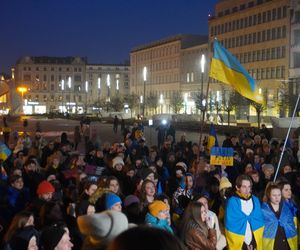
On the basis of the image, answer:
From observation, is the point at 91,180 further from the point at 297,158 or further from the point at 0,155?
the point at 297,158

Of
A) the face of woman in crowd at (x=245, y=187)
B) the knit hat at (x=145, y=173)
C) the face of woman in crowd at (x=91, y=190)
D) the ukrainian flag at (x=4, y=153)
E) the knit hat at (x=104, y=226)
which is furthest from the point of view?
the ukrainian flag at (x=4, y=153)

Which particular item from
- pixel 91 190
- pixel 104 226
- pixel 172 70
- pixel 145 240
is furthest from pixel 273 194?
pixel 172 70

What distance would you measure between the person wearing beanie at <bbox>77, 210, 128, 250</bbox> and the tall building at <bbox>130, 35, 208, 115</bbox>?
299ft

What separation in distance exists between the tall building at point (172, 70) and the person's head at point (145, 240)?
9188 centimetres

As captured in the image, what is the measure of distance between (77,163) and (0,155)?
3.03 m

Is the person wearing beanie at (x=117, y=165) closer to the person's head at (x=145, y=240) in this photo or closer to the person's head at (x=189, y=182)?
the person's head at (x=189, y=182)

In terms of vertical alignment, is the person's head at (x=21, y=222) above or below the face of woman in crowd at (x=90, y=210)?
above

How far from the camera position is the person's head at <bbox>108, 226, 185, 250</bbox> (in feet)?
6.97

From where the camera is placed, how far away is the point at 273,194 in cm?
688

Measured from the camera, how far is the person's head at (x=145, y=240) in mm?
2123

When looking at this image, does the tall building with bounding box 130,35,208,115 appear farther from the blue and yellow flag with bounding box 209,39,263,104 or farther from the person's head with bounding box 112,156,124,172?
the blue and yellow flag with bounding box 209,39,263,104

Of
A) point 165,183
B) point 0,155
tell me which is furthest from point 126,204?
point 0,155

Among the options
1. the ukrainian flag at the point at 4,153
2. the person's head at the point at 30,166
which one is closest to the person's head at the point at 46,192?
the person's head at the point at 30,166

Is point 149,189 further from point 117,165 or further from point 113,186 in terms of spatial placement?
point 117,165
